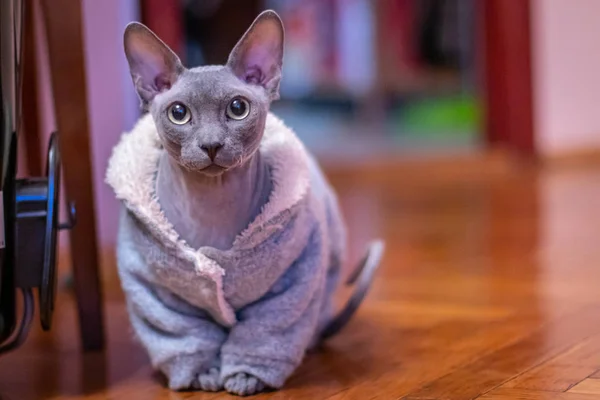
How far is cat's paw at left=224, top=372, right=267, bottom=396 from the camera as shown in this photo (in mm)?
864

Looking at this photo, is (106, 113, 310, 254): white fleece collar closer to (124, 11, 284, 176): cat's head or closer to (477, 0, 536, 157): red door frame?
(124, 11, 284, 176): cat's head

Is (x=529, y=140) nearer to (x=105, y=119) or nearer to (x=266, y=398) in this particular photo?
(x=105, y=119)

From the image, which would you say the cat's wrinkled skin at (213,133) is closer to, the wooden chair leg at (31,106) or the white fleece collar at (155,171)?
the white fleece collar at (155,171)

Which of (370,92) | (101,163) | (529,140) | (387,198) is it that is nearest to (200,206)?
(101,163)

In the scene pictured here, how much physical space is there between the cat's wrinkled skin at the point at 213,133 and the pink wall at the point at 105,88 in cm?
85

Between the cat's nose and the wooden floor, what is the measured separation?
0.76ft

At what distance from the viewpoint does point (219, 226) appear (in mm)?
864

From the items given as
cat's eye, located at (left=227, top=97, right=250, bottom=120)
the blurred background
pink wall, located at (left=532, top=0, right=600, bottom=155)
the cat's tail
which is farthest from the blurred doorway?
cat's eye, located at (left=227, top=97, right=250, bottom=120)

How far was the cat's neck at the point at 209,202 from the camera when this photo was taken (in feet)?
2.80

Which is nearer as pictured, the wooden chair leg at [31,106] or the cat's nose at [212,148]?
the cat's nose at [212,148]

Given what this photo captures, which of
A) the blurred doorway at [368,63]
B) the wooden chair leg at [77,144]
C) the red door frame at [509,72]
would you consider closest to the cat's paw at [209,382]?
the wooden chair leg at [77,144]

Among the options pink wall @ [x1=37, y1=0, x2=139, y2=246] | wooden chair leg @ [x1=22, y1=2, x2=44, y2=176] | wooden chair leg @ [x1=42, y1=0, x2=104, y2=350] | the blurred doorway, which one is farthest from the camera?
the blurred doorway

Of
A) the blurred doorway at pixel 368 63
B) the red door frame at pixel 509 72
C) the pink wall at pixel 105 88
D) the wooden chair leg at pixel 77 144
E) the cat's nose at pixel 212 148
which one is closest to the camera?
the cat's nose at pixel 212 148

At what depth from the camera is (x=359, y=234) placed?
1.84m
